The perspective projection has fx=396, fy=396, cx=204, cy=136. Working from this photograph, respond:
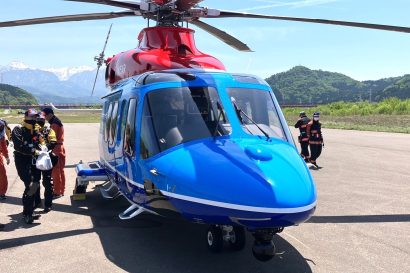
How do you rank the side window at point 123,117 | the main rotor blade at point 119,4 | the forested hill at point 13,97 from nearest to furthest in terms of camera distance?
the side window at point 123,117
the main rotor blade at point 119,4
the forested hill at point 13,97

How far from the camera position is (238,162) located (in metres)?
4.34

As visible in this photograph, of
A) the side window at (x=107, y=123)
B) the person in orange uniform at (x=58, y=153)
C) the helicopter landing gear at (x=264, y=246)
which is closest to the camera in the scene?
the helicopter landing gear at (x=264, y=246)

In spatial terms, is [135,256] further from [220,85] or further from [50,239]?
[220,85]

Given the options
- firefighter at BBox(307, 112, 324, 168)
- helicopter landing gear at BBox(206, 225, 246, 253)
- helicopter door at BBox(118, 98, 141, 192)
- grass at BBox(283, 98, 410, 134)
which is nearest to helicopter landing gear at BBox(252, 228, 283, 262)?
helicopter landing gear at BBox(206, 225, 246, 253)

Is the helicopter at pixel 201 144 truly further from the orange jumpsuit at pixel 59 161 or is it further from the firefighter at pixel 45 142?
the orange jumpsuit at pixel 59 161

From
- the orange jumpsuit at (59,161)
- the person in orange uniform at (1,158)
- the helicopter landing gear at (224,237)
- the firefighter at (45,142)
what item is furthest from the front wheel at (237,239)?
the person in orange uniform at (1,158)

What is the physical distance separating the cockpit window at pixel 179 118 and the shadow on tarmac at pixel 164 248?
135 cm

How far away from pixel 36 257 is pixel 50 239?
75 centimetres

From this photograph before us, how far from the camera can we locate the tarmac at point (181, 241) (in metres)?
4.98

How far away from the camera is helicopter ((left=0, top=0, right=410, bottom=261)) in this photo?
411cm

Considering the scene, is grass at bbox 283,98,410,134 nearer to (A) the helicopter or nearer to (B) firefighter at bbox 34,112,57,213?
(A) the helicopter

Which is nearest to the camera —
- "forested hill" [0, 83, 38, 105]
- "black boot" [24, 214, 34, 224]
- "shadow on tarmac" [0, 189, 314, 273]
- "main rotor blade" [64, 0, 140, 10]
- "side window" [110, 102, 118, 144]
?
"shadow on tarmac" [0, 189, 314, 273]

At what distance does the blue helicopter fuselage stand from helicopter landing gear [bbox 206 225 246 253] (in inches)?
30.0

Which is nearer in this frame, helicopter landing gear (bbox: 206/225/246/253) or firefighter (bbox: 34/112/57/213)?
helicopter landing gear (bbox: 206/225/246/253)
